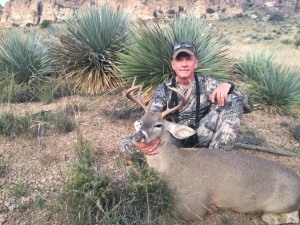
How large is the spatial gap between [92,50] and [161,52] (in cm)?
161

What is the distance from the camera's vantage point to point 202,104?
15.1 ft

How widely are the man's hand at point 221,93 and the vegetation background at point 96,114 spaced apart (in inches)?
44.8

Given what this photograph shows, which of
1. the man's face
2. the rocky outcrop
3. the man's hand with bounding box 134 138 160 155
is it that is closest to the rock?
the man's face

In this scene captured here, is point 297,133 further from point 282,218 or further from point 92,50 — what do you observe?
point 92,50

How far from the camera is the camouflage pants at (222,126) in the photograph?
4238mm

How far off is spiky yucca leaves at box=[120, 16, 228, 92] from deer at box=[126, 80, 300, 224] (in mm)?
2513

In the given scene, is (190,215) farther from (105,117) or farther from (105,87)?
(105,87)

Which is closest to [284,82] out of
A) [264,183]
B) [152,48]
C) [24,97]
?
[152,48]

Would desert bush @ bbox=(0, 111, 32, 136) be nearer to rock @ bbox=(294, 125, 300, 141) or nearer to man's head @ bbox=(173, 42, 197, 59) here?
man's head @ bbox=(173, 42, 197, 59)

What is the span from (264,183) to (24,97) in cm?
483

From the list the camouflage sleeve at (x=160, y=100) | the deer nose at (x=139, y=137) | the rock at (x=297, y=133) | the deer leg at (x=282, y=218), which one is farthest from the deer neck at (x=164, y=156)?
the rock at (x=297, y=133)

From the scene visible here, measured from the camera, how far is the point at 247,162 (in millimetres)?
3609

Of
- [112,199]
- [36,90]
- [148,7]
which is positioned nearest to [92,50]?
[36,90]

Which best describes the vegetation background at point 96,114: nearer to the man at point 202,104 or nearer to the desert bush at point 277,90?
the desert bush at point 277,90
